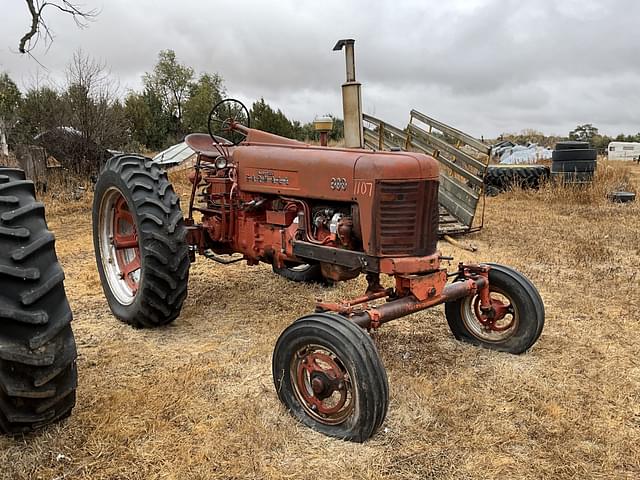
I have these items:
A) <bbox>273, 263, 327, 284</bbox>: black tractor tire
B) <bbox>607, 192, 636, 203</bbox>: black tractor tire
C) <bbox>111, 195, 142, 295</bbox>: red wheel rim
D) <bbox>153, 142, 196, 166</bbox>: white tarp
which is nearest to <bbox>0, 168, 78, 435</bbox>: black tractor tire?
<bbox>111, 195, 142, 295</bbox>: red wheel rim

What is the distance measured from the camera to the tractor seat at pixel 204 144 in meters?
4.73

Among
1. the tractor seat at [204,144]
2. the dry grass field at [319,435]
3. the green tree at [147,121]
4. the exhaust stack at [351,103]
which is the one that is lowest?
the dry grass field at [319,435]

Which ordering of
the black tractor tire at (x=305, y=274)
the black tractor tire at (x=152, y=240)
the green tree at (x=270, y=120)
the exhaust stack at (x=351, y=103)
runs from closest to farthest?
the black tractor tire at (x=152, y=240) < the exhaust stack at (x=351, y=103) < the black tractor tire at (x=305, y=274) < the green tree at (x=270, y=120)

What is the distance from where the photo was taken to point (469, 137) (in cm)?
778

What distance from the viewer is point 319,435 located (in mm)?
2848

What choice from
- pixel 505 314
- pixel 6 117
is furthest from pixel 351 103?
pixel 6 117

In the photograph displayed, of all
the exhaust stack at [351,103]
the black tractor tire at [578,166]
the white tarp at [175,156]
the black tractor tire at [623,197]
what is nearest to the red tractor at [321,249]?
the exhaust stack at [351,103]

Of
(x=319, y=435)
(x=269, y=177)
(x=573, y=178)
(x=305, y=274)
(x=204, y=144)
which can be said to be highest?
(x=204, y=144)

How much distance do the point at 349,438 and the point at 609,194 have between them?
32.8 feet

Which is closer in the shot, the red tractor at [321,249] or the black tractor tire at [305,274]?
the red tractor at [321,249]

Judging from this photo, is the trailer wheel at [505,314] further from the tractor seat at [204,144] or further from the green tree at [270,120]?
the green tree at [270,120]

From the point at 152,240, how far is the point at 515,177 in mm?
9719

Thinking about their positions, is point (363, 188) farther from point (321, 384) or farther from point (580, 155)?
point (580, 155)

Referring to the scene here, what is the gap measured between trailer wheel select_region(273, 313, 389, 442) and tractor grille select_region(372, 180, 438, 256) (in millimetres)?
713
